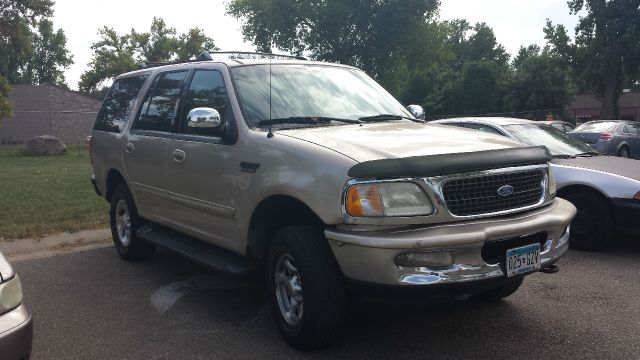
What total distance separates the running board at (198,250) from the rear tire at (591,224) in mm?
4038

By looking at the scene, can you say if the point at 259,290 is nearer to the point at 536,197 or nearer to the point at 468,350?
the point at 468,350

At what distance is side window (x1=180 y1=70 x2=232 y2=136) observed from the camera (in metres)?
4.64

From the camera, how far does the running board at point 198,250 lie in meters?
4.34

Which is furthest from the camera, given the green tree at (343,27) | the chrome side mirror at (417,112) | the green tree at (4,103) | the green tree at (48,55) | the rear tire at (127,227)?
the green tree at (48,55)

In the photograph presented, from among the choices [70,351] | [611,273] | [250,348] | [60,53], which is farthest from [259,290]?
[60,53]

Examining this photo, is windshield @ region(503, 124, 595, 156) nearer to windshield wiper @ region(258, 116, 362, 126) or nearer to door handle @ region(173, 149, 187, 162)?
windshield wiper @ region(258, 116, 362, 126)

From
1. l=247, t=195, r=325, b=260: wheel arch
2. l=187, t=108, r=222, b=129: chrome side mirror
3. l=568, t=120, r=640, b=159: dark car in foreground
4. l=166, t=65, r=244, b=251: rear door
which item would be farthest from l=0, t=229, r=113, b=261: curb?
l=568, t=120, r=640, b=159: dark car in foreground

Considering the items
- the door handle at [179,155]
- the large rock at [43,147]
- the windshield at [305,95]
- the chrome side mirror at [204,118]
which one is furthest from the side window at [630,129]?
the large rock at [43,147]

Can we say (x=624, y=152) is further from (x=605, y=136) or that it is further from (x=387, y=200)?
(x=387, y=200)

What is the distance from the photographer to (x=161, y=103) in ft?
18.5

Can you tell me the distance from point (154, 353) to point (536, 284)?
10.8ft

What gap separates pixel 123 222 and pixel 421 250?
420 cm

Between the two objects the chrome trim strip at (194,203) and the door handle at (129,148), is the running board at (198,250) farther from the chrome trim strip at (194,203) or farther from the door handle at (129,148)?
the door handle at (129,148)

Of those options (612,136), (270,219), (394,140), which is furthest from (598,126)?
(270,219)
